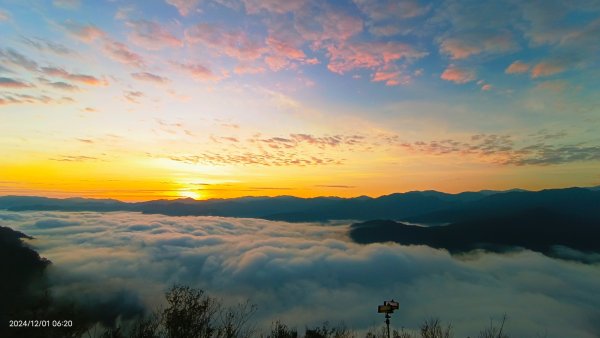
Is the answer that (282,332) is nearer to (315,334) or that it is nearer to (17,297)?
(315,334)

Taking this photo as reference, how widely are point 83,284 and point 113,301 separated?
66.4 ft

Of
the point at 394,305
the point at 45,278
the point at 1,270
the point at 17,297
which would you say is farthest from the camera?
the point at 45,278

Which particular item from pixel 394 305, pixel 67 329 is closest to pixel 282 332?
pixel 394 305

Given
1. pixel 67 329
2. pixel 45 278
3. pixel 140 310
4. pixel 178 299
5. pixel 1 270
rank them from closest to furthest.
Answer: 1. pixel 178 299
2. pixel 67 329
3. pixel 1 270
4. pixel 45 278
5. pixel 140 310

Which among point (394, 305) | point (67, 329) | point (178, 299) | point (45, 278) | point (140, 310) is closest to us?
point (394, 305)

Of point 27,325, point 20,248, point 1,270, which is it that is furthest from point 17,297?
point 27,325

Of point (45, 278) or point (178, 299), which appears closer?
point (178, 299)

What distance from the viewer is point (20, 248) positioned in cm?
16362

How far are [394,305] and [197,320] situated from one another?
19189 millimetres

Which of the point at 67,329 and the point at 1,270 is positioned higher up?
the point at 67,329

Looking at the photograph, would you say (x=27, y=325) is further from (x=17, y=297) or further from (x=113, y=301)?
(x=113, y=301)

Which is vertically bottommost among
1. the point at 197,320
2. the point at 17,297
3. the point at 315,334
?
the point at 17,297

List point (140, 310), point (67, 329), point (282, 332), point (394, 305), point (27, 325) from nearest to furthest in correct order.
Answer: point (394, 305), point (67, 329), point (282, 332), point (27, 325), point (140, 310)

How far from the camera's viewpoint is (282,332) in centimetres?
4528
